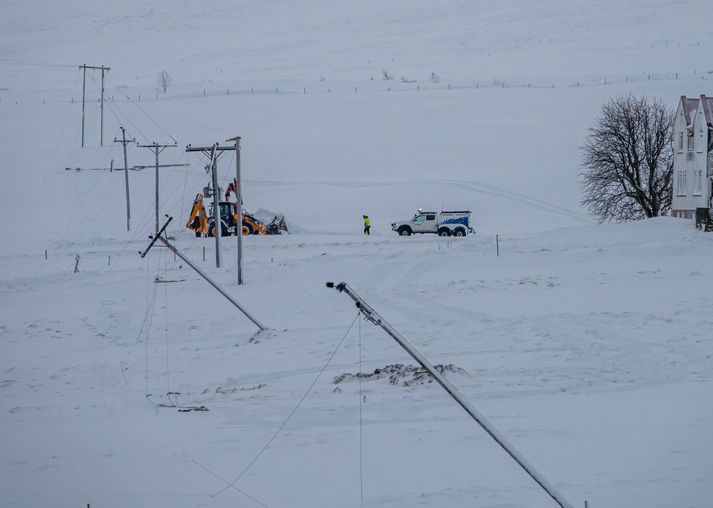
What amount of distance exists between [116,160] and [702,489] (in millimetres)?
67170

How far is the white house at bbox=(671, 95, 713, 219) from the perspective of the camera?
53.8 m

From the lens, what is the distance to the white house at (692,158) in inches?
2116

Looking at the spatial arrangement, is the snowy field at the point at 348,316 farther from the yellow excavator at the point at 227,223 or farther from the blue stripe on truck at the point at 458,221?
the blue stripe on truck at the point at 458,221

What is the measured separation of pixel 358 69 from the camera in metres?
140

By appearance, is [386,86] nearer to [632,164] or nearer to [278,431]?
[632,164]

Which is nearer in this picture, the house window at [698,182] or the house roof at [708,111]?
the house window at [698,182]

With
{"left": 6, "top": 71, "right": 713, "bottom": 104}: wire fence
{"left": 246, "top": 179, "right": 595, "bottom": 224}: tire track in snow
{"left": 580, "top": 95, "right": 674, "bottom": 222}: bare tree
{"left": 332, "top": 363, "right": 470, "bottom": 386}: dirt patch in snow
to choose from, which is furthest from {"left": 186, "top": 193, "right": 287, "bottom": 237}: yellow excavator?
{"left": 6, "top": 71, "right": 713, "bottom": 104}: wire fence

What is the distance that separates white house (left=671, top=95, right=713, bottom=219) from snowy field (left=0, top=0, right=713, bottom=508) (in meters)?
6.77

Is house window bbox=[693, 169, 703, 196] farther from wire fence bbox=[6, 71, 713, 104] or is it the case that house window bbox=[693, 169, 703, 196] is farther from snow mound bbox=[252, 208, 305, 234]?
wire fence bbox=[6, 71, 713, 104]

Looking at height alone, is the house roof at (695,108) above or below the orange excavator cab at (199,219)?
above

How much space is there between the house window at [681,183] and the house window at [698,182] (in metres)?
1.29

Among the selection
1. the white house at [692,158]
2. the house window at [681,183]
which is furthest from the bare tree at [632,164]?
the house window at [681,183]

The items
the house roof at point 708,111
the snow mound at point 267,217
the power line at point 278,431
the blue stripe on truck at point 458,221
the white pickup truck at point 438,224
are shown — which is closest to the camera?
the power line at point 278,431

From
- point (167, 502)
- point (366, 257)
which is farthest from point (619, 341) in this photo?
point (366, 257)
